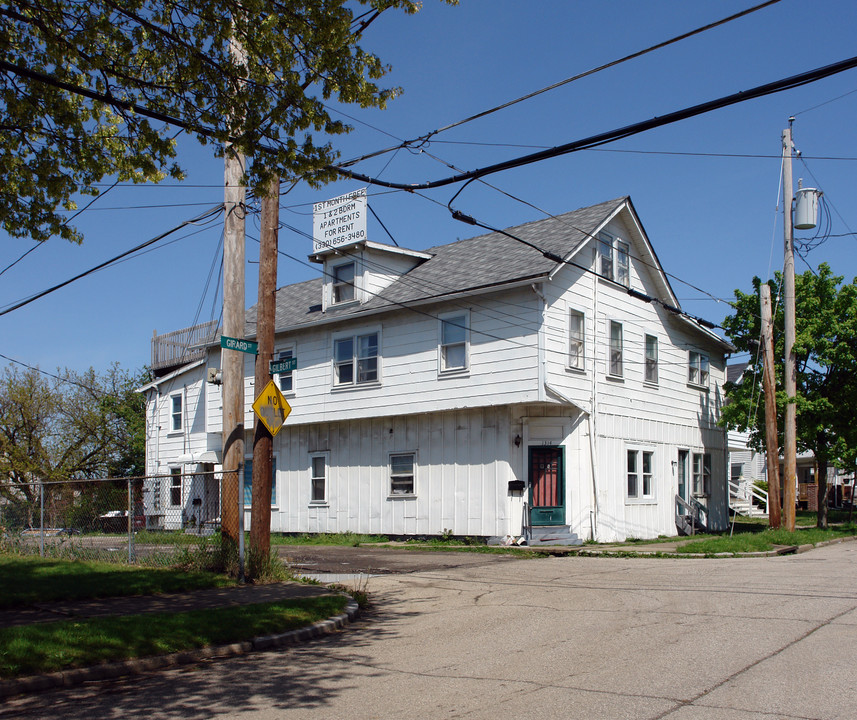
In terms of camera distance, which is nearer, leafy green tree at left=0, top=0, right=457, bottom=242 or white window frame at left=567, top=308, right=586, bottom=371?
leafy green tree at left=0, top=0, right=457, bottom=242

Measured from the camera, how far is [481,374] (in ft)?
71.9

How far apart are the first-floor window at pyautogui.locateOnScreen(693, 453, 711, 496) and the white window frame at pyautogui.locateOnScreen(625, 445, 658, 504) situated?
351 cm

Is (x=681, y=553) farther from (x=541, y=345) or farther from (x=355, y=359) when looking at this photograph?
(x=355, y=359)

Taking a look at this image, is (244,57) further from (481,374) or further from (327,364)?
(327,364)

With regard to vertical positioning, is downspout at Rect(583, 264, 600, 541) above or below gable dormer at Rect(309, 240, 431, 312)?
below

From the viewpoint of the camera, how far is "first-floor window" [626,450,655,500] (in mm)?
24547

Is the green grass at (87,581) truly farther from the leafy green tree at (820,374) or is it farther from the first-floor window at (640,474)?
the leafy green tree at (820,374)

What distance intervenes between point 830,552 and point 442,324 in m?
11.3

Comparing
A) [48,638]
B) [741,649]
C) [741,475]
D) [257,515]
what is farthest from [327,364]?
[741,475]

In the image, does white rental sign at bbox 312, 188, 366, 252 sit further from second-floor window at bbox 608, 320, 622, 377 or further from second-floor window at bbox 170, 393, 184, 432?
second-floor window at bbox 170, 393, 184, 432

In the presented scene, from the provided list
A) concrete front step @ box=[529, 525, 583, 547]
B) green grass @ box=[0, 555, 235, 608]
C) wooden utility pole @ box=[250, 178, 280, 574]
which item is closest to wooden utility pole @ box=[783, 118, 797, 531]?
concrete front step @ box=[529, 525, 583, 547]

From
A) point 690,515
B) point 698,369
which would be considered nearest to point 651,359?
point 698,369

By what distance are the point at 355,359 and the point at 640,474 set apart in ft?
30.7

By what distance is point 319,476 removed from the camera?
26500mm
